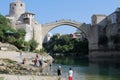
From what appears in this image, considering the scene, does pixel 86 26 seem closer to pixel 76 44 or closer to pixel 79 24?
pixel 79 24

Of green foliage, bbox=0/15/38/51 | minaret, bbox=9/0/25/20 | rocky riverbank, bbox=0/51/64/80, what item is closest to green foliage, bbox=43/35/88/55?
minaret, bbox=9/0/25/20

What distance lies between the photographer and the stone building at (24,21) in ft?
244

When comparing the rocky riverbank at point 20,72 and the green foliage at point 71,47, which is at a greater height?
the green foliage at point 71,47

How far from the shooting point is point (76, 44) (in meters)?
107

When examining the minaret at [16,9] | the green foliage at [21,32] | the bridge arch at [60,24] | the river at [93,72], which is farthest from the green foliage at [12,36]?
the river at [93,72]

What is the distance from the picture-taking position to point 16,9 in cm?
8400

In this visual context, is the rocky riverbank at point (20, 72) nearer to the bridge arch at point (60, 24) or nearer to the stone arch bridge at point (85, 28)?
the bridge arch at point (60, 24)

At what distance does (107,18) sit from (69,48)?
22.4m

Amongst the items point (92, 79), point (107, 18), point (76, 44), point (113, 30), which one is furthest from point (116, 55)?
point (92, 79)

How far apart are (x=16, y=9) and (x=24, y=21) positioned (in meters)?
5.39

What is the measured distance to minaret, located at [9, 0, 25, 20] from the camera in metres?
83.6

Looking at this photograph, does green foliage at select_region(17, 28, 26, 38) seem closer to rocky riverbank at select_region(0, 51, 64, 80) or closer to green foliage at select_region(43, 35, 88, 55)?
green foliage at select_region(43, 35, 88, 55)

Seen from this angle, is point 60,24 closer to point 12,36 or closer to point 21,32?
point 21,32

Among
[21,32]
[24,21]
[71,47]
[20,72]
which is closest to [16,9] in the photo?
[24,21]
